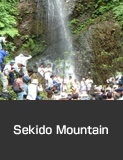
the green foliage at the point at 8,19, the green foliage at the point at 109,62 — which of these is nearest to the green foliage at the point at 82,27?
the green foliage at the point at 109,62

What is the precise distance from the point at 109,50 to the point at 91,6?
14.7 feet

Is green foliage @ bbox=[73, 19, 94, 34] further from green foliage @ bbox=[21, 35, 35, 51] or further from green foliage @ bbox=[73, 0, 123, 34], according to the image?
green foliage @ bbox=[21, 35, 35, 51]

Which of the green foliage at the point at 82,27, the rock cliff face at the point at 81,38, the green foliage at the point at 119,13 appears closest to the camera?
the rock cliff face at the point at 81,38

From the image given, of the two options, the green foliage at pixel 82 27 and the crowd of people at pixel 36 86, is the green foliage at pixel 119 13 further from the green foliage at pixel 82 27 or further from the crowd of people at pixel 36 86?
the crowd of people at pixel 36 86

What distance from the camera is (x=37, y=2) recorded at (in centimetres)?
2030

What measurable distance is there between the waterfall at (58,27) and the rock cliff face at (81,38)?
0.11 m

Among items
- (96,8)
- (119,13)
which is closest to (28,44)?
(96,8)

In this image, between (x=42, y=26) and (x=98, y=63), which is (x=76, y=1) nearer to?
(x=42, y=26)

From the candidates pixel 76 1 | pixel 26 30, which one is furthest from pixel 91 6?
pixel 26 30

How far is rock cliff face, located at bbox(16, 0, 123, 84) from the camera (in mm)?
17047

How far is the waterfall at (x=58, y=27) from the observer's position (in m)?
19.1

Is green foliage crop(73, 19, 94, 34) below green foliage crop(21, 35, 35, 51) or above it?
above

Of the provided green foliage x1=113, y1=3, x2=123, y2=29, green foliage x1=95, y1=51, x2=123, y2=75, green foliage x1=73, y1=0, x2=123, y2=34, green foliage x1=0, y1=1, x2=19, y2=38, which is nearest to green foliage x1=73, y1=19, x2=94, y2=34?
green foliage x1=73, y1=0, x2=123, y2=34

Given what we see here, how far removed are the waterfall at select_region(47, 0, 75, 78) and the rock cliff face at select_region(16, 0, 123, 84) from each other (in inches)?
4.4
